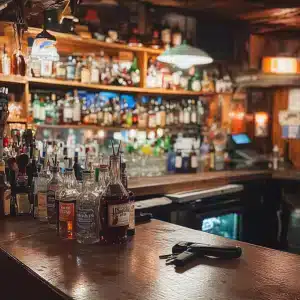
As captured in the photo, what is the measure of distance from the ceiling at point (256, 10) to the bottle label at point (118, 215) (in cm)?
364

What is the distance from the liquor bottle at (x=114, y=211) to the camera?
1.71 meters

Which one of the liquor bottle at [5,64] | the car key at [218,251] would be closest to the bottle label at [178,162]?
the liquor bottle at [5,64]

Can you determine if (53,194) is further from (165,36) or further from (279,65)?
(279,65)

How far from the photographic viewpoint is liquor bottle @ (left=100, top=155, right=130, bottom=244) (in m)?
1.71

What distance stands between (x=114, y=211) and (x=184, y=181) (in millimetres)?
2337

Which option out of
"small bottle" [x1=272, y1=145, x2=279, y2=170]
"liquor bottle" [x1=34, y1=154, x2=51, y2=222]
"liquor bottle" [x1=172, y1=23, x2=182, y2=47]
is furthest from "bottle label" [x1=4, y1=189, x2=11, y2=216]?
"small bottle" [x1=272, y1=145, x2=279, y2=170]

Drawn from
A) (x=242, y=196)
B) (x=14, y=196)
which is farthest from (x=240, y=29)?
(x=14, y=196)

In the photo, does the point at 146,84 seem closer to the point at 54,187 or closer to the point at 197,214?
the point at 197,214

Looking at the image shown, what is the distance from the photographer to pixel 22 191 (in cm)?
232

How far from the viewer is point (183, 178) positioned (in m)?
4.20

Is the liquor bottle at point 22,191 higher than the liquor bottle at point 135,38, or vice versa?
the liquor bottle at point 135,38

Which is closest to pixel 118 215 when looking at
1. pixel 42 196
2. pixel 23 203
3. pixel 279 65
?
pixel 42 196

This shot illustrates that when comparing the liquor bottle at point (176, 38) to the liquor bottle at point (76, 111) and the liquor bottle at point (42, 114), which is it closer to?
the liquor bottle at point (76, 111)

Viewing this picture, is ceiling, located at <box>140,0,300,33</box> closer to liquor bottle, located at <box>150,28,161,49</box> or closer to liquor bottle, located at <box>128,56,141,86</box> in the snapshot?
liquor bottle, located at <box>150,28,161,49</box>
